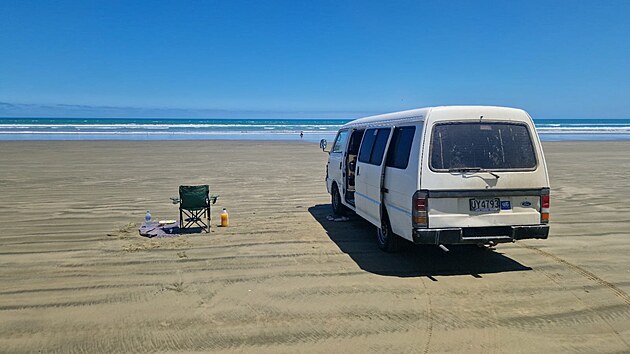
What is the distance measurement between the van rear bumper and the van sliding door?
128 centimetres

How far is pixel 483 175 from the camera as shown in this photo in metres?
5.82

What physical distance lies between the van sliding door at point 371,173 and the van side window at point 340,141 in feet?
4.26

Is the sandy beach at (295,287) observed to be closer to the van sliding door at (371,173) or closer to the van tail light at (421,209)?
the van sliding door at (371,173)

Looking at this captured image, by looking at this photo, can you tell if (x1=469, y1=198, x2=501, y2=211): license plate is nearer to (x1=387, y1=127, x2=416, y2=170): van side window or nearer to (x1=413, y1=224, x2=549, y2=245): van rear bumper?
(x1=413, y1=224, x2=549, y2=245): van rear bumper

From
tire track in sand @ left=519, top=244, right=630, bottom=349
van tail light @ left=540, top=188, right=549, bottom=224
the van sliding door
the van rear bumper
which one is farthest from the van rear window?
tire track in sand @ left=519, top=244, right=630, bottom=349

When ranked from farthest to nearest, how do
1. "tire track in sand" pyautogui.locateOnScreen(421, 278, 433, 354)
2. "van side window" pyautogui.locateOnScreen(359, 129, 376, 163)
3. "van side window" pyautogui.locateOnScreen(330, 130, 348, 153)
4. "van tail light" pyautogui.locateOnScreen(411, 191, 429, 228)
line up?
1. "van side window" pyautogui.locateOnScreen(330, 130, 348, 153)
2. "van side window" pyautogui.locateOnScreen(359, 129, 376, 163)
3. "van tail light" pyautogui.locateOnScreen(411, 191, 429, 228)
4. "tire track in sand" pyautogui.locateOnScreen(421, 278, 433, 354)

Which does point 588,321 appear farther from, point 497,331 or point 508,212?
point 508,212

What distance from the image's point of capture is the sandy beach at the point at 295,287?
4270 millimetres

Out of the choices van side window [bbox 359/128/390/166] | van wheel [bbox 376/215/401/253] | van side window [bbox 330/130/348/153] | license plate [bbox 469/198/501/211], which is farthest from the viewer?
van side window [bbox 330/130/348/153]

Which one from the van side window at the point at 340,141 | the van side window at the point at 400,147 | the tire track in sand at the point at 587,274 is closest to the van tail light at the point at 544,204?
the tire track in sand at the point at 587,274

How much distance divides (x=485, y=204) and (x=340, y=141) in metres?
4.43

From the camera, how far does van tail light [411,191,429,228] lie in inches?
225

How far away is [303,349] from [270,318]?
2.35ft

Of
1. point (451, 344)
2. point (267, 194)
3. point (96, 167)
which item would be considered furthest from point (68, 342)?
point (96, 167)
